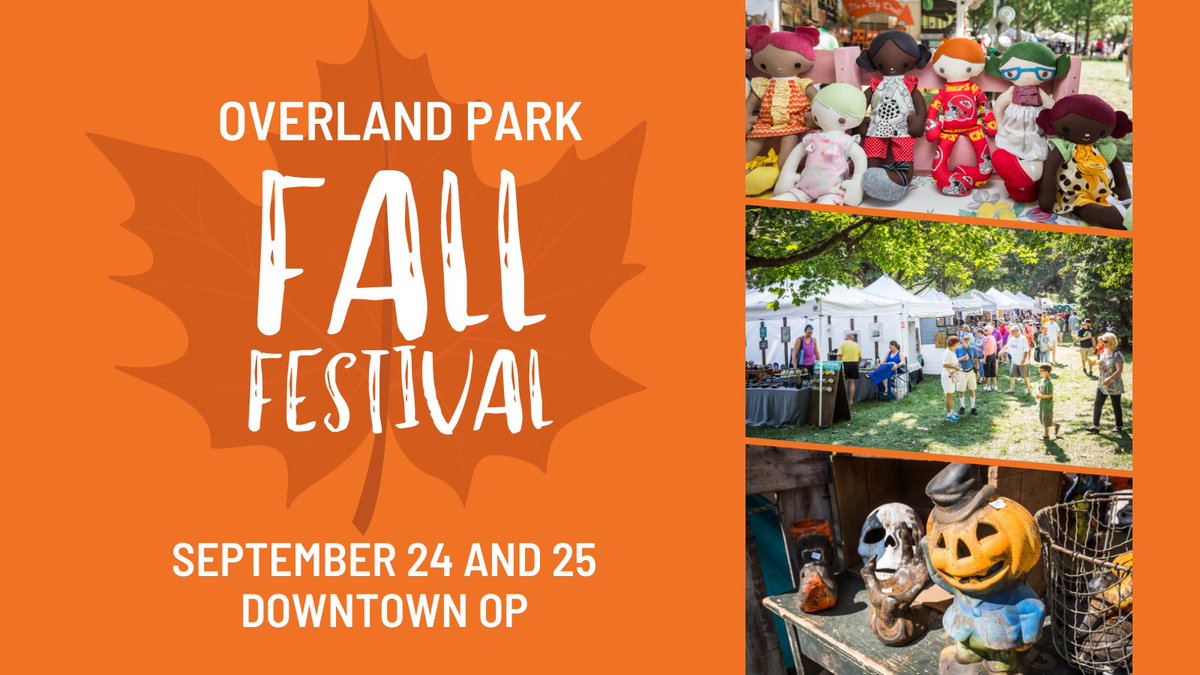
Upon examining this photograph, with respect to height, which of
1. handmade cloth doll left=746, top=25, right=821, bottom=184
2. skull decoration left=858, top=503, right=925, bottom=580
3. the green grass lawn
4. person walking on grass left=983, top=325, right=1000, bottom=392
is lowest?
skull decoration left=858, top=503, right=925, bottom=580

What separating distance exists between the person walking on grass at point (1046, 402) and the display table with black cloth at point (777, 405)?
2.94ft

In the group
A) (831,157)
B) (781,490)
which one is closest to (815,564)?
(781,490)

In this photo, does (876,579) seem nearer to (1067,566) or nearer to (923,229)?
(1067,566)

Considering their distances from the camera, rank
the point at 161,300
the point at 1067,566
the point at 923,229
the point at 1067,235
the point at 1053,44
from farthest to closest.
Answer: the point at 1053,44 < the point at 923,229 < the point at 1067,235 < the point at 161,300 < the point at 1067,566

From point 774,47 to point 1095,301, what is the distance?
63.3 inches

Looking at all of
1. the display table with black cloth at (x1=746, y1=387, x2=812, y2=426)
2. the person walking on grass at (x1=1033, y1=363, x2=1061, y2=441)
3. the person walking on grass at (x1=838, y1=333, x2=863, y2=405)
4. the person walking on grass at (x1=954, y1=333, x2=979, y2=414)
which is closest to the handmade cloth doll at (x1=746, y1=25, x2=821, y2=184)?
the person walking on grass at (x1=838, y1=333, x2=863, y2=405)

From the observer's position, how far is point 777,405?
191 inches

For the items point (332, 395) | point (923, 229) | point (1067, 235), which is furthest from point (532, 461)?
point (1067, 235)

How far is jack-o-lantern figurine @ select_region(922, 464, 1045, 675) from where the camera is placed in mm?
3422

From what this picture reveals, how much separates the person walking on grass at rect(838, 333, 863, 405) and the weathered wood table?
0.82 m

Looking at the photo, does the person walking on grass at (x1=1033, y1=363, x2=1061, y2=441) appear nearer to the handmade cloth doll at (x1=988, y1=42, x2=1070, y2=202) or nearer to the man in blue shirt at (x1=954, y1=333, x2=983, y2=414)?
the man in blue shirt at (x1=954, y1=333, x2=983, y2=414)

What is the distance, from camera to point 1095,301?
4.33 m

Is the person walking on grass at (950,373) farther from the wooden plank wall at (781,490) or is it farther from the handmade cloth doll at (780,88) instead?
the handmade cloth doll at (780,88)

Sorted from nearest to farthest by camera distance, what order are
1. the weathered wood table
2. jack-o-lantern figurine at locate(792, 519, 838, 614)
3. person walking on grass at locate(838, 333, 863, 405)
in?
1. the weathered wood table
2. jack-o-lantern figurine at locate(792, 519, 838, 614)
3. person walking on grass at locate(838, 333, 863, 405)
